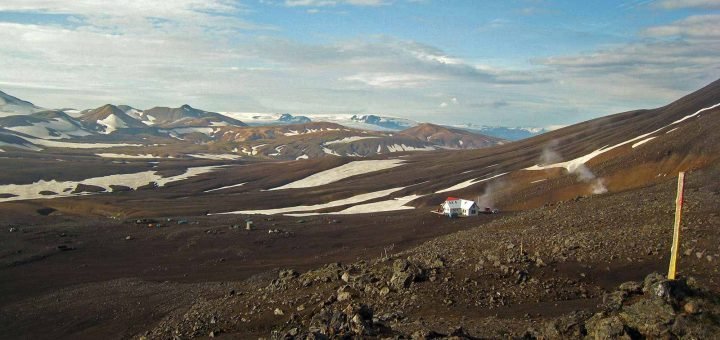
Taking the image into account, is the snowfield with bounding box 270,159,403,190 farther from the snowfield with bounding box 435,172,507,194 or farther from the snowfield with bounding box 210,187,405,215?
the snowfield with bounding box 435,172,507,194

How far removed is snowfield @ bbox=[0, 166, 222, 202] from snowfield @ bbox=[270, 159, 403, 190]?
3899 centimetres

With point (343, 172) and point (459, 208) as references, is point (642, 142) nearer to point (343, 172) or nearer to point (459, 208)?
point (459, 208)

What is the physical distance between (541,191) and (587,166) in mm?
11623

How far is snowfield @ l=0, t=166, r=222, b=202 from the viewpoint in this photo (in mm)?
144375

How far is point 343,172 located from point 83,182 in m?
74.5

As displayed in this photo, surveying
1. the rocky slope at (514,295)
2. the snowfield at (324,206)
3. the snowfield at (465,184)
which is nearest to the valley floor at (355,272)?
the rocky slope at (514,295)

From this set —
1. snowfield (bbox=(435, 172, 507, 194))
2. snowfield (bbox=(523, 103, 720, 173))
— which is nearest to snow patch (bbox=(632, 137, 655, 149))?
snowfield (bbox=(523, 103, 720, 173))

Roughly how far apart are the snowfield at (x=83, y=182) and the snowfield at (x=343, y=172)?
128ft

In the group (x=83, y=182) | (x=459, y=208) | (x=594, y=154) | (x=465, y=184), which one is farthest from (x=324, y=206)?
(x=83, y=182)

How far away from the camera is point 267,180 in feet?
547

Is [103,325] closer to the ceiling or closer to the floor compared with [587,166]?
closer to the floor

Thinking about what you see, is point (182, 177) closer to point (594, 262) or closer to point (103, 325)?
point (103, 325)

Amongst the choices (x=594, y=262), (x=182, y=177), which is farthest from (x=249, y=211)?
(x=594, y=262)

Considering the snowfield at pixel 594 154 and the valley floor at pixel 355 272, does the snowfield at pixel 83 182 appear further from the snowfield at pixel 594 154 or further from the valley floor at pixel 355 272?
the snowfield at pixel 594 154
